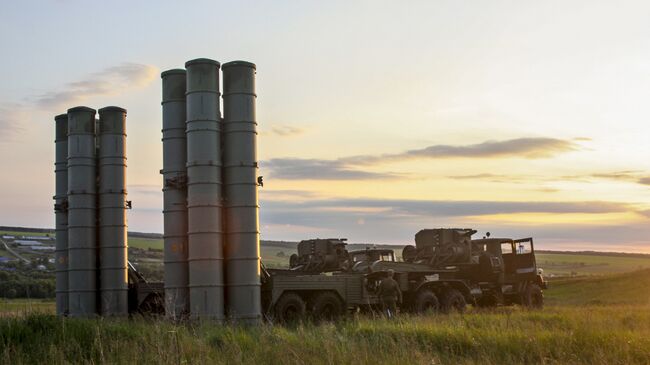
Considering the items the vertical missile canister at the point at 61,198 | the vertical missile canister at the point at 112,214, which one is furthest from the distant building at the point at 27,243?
the vertical missile canister at the point at 112,214

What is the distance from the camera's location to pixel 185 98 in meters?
19.2

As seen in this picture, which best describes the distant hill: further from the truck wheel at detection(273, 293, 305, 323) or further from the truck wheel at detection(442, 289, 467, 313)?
the truck wheel at detection(273, 293, 305, 323)

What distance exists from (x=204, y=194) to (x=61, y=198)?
24.6 feet

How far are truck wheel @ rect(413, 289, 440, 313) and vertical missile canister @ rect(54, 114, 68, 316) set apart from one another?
1097 centimetres

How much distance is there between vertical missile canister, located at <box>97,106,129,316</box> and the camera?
72.1 ft

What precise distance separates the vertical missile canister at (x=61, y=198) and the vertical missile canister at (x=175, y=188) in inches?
221

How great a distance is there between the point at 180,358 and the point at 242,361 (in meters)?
0.86

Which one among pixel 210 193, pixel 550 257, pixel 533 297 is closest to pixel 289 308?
pixel 210 193

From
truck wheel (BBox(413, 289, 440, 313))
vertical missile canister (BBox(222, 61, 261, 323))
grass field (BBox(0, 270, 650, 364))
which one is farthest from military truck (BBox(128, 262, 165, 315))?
truck wheel (BBox(413, 289, 440, 313))

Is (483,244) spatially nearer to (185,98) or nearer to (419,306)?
(419,306)

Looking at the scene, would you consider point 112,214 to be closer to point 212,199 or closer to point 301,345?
point 212,199

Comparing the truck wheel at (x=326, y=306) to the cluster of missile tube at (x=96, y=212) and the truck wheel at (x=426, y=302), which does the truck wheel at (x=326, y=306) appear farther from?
the cluster of missile tube at (x=96, y=212)

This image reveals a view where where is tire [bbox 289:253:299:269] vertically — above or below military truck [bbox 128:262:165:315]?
above

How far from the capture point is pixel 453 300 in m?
26.5
